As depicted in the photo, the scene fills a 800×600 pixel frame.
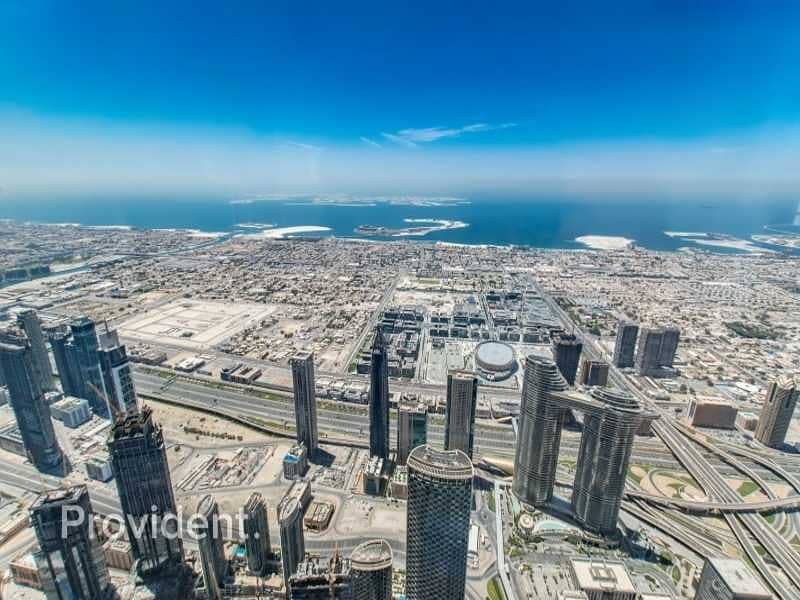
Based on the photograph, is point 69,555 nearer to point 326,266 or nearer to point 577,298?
point 577,298

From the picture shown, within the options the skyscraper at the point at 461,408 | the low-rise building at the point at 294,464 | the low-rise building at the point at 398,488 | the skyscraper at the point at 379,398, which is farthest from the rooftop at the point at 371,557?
the low-rise building at the point at 294,464

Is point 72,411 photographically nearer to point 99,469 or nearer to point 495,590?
point 99,469

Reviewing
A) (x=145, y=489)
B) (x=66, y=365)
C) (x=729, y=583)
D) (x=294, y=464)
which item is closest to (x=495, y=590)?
(x=729, y=583)

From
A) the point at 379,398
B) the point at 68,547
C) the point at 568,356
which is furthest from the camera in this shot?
the point at 568,356

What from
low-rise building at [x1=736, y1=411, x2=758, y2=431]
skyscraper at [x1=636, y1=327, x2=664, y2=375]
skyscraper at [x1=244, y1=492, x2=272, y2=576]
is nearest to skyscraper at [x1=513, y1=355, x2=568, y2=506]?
skyscraper at [x1=244, y1=492, x2=272, y2=576]

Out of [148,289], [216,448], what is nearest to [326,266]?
[148,289]

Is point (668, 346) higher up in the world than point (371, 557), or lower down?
lower down
